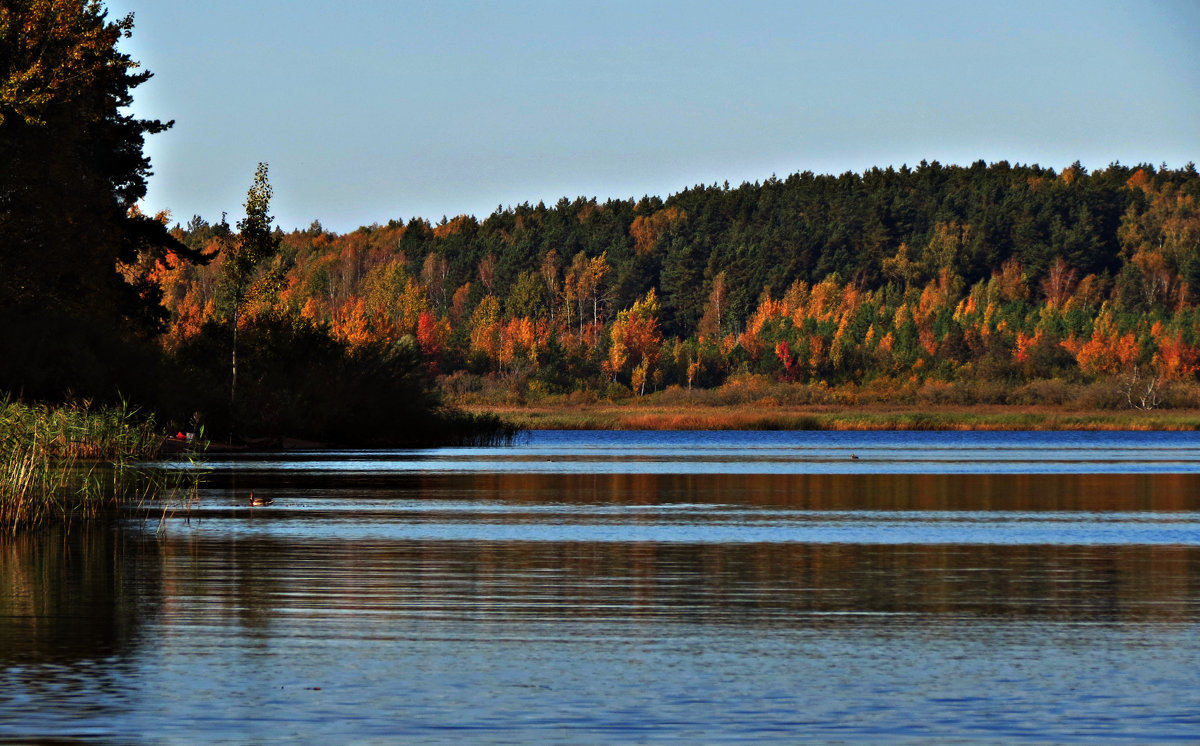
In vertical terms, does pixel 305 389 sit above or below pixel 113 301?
below

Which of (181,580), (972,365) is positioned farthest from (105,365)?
(972,365)

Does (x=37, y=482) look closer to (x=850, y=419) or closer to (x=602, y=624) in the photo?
(x=602, y=624)

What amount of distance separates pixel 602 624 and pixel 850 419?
9621 centimetres

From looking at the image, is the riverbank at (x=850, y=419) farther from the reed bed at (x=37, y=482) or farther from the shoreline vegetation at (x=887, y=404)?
the reed bed at (x=37, y=482)

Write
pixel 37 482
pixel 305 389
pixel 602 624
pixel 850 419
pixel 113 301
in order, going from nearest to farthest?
pixel 602 624 < pixel 37 482 < pixel 113 301 < pixel 305 389 < pixel 850 419

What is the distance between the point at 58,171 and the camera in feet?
157

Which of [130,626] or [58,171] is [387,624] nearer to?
[130,626]

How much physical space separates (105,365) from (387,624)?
123 feet

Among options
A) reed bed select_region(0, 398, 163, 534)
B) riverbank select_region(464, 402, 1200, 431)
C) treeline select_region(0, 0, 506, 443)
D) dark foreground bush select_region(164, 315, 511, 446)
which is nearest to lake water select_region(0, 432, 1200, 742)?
reed bed select_region(0, 398, 163, 534)

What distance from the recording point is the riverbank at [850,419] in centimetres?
10494

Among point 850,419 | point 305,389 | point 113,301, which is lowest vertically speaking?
point 850,419

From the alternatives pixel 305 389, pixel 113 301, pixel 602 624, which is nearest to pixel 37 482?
pixel 602 624

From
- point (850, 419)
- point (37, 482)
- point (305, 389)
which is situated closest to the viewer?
→ point (37, 482)

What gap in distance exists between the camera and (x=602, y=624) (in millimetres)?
15617
